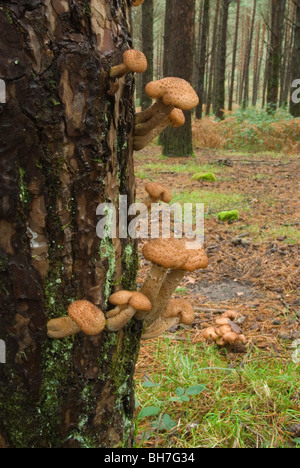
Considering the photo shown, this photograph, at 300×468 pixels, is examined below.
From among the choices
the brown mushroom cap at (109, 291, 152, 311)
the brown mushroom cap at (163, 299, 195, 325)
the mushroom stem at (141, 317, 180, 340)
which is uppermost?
the brown mushroom cap at (109, 291, 152, 311)

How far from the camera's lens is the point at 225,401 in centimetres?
249

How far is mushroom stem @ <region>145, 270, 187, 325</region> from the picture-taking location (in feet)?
6.35

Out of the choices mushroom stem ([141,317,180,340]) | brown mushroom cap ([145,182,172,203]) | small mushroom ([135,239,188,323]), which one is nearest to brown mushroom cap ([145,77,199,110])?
brown mushroom cap ([145,182,172,203])

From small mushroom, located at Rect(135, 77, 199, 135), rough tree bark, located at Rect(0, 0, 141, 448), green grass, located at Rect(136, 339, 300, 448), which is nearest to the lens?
rough tree bark, located at Rect(0, 0, 141, 448)

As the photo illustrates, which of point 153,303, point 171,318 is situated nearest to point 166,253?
point 153,303

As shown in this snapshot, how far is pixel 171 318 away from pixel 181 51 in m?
10.5

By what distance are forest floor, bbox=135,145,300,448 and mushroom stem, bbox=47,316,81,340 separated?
0.92 metres

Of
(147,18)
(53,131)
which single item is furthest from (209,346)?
(147,18)

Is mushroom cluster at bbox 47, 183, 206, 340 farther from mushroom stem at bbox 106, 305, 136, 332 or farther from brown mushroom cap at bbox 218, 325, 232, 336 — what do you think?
brown mushroom cap at bbox 218, 325, 232, 336

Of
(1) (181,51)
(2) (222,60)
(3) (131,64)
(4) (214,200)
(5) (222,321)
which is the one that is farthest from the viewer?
(2) (222,60)

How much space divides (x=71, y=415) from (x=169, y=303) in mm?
743

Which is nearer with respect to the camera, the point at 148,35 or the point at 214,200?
the point at 214,200

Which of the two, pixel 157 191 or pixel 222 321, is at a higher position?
pixel 157 191

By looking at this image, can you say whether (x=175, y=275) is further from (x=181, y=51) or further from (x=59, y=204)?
(x=181, y=51)
